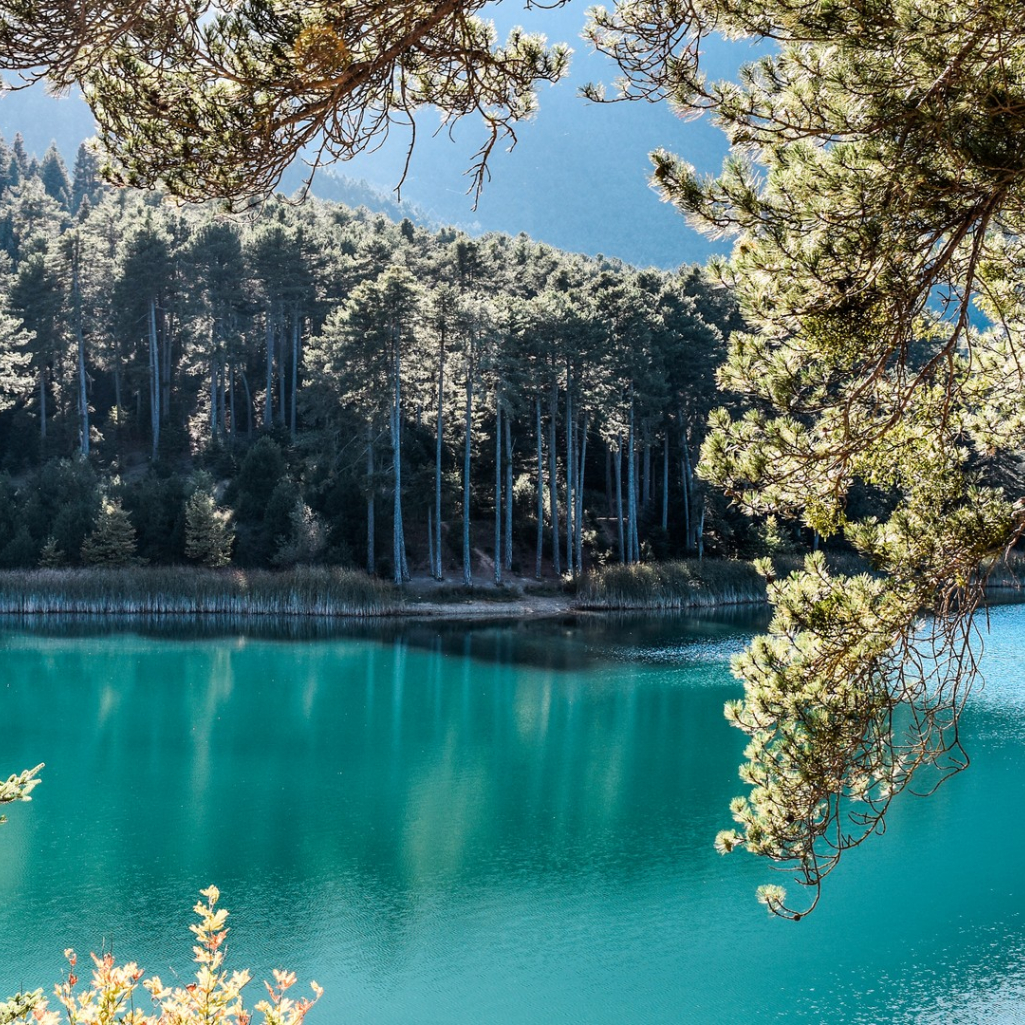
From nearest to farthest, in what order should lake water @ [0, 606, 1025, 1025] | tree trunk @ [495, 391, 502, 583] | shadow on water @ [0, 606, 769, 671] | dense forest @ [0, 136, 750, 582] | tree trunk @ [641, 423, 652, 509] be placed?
1. lake water @ [0, 606, 1025, 1025]
2. shadow on water @ [0, 606, 769, 671]
3. dense forest @ [0, 136, 750, 582]
4. tree trunk @ [495, 391, 502, 583]
5. tree trunk @ [641, 423, 652, 509]

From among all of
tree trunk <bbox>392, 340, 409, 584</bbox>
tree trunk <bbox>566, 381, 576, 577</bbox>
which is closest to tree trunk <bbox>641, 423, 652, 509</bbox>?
tree trunk <bbox>566, 381, 576, 577</bbox>

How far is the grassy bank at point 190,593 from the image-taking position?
2502 cm

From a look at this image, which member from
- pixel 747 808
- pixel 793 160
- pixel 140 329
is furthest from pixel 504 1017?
pixel 140 329

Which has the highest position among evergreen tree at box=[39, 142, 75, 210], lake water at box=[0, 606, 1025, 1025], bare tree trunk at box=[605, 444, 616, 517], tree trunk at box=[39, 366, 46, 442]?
evergreen tree at box=[39, 142, 75, 210]

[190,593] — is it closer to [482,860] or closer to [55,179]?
[482,860]

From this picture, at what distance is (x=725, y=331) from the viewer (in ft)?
119

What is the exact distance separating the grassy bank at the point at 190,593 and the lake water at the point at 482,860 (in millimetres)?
6830

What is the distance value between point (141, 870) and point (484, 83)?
7.61 metres

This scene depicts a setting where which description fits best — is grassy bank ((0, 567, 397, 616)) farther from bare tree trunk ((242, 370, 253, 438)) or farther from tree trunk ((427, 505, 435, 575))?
bare tree trunk ((242, 370, 253, 438))

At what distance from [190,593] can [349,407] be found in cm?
775

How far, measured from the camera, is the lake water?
7.81m

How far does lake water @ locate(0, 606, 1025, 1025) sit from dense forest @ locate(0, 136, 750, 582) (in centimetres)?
1085

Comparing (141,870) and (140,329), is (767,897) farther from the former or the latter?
(140,329)

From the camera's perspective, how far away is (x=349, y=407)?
30.5 m
